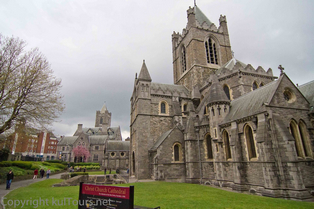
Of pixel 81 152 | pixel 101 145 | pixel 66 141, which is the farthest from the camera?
pixel 66 141

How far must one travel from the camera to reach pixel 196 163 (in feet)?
65.1

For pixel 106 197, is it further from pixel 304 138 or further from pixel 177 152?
pixel 177 152

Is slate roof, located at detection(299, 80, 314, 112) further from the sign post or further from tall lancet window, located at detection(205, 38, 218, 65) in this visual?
tall lancet window, located at detection(205, 38, 218, 65)

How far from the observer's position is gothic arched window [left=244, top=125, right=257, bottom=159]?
14323 mm

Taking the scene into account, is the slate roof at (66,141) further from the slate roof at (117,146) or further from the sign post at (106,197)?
the sign post at (106,197)

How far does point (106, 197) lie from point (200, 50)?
31.1 meters

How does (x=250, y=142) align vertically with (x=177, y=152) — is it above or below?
above

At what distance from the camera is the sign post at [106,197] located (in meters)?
4.83

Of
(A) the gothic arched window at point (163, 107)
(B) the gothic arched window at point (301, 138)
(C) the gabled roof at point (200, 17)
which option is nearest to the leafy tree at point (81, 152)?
(A) the gothic arched window at point (163, 107)

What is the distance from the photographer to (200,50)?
104 feet

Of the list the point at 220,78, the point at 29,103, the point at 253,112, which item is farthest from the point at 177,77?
the point at 29,103

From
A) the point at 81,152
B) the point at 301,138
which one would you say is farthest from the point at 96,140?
the point at 301,138

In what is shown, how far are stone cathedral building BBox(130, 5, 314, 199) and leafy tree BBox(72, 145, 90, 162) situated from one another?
4524cm

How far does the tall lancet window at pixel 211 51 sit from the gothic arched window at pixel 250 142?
20.2m
